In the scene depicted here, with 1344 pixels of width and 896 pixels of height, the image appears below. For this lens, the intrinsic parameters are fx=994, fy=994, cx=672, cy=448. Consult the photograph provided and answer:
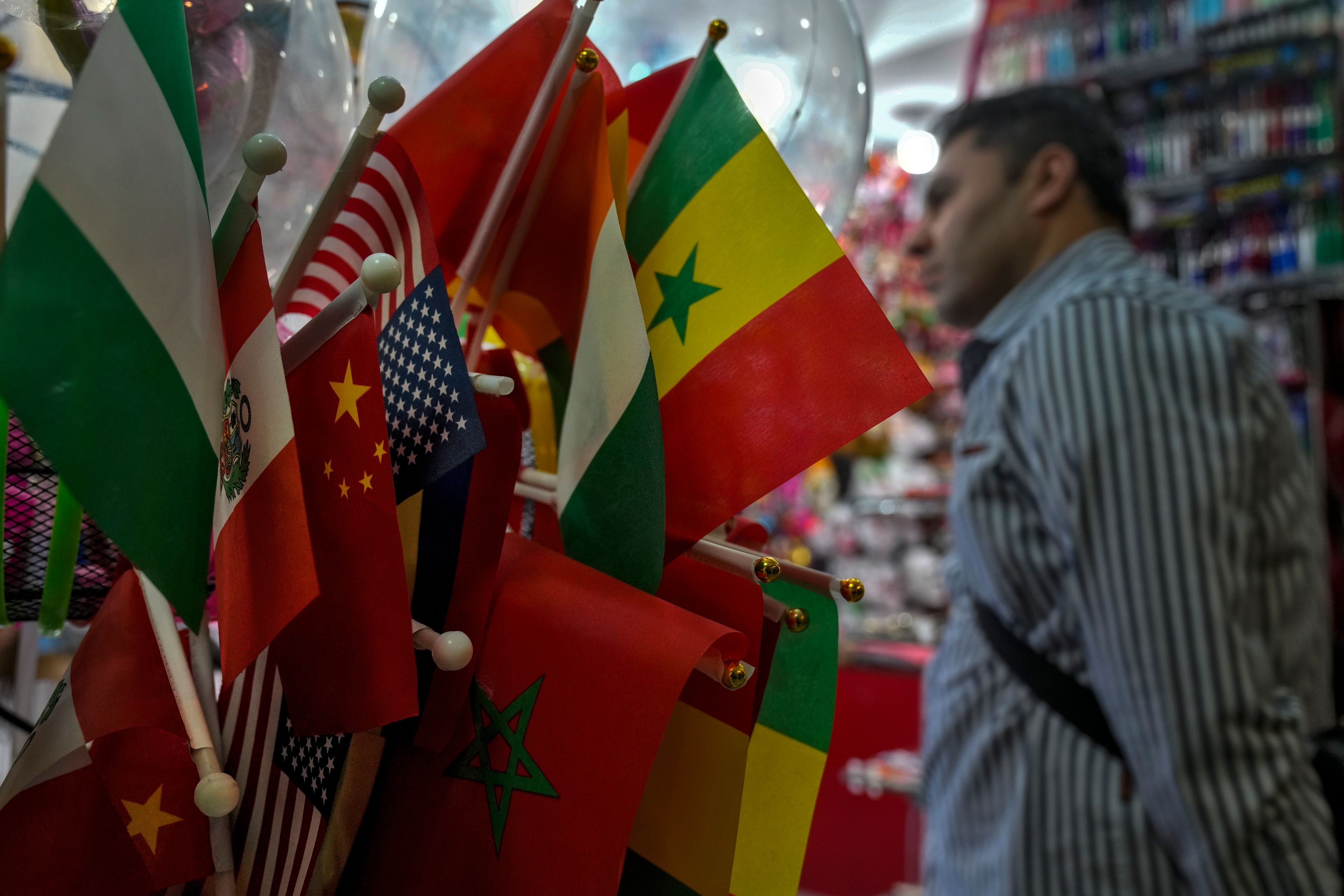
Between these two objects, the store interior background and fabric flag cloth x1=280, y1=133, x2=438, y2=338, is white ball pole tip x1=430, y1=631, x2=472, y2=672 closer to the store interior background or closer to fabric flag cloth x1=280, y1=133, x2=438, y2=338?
fabric flag cloth x1=280, y1=133, x2=438, y2=338

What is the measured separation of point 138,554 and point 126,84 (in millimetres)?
202

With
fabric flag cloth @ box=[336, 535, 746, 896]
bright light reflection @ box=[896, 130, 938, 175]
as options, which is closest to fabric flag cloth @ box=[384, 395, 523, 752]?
fabric flag cloth @ box=[336, 535, 746, 896]

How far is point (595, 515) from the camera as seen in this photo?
567 mm

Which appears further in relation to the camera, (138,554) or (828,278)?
(828,278)

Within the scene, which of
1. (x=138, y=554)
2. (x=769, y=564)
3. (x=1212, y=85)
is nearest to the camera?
(x=138, y=554)

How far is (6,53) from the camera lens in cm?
41

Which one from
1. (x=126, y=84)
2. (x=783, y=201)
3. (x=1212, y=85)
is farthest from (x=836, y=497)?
(x=126, y=84)

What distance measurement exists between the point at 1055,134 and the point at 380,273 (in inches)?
61.1

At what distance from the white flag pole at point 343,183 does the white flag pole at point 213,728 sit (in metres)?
0.19

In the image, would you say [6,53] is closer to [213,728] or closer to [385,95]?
[385,95]

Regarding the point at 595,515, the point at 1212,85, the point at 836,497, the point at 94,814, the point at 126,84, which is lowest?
the point at 836,497

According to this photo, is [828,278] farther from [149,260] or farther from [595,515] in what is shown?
[149,260]

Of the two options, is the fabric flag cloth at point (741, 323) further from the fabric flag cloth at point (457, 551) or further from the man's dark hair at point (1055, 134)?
the man's dark hair at point (1055, 134)

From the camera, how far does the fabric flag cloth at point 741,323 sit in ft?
1.84
